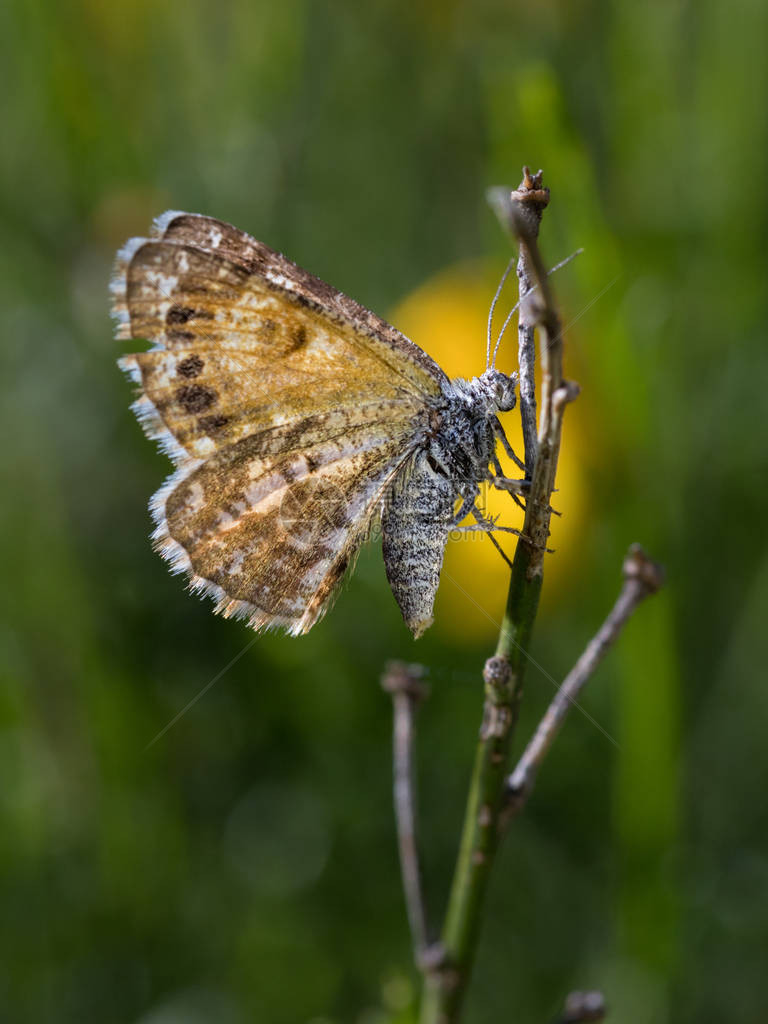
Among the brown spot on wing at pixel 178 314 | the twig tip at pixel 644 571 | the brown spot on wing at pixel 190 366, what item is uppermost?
the brown spot on wing at pixel 178 314

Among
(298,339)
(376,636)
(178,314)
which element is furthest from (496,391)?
(376,636)

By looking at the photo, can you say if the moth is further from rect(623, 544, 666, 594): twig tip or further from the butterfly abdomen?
rect(623, 544, 666, 594): twig tip

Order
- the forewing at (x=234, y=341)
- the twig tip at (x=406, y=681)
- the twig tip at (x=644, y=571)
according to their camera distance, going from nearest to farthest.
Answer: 1. the twig tip at (x=644, y=571)
2. the twig tip at (x=406, y=681)
3. the forewing at (x=234, y=341)

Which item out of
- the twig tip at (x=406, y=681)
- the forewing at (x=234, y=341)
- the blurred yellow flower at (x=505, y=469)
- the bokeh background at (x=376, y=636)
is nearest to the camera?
the twig tip at (x=406, y=681)

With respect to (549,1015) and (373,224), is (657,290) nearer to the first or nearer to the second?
(373,224)

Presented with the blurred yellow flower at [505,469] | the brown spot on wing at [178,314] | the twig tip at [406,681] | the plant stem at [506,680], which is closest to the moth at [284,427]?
the brown spot on wing at [178,314]

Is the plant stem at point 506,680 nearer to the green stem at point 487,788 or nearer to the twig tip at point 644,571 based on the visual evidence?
the green stem at point 487,788

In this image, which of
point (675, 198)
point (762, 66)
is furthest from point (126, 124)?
point (762, 66)
